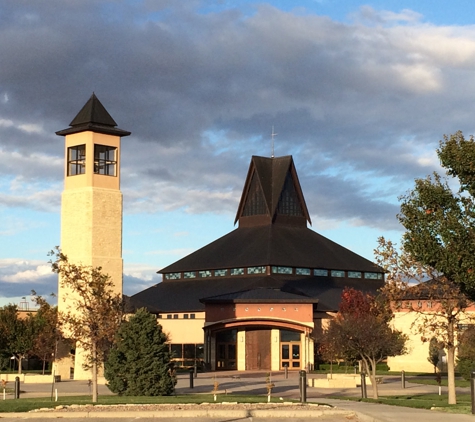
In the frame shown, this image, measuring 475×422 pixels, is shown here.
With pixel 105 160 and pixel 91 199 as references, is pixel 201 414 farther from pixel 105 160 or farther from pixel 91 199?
pixel 105 160

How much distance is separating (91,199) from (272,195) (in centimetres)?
4248

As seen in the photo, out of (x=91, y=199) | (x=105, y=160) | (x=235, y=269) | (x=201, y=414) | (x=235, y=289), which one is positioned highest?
(x=105, y=160)

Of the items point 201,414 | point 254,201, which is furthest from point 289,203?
point 201,414

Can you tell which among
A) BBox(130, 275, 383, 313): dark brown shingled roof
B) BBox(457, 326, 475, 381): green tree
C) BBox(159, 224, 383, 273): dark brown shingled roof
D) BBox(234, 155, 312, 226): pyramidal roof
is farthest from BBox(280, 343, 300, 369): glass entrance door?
BBox(234, 155, 312, 226): pyramidal roof

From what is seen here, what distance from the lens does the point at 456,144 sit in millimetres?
24266

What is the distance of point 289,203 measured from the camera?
93750mm

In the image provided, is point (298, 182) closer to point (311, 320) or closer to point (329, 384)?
point (311, 320)

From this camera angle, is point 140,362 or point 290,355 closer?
point 140,362

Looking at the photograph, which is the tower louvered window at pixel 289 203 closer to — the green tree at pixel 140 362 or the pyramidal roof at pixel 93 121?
the pyramidal roof at pixel 93 121

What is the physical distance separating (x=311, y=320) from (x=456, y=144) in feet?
140

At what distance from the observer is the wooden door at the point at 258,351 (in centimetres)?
6456

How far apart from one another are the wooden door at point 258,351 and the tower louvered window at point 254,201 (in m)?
28.8

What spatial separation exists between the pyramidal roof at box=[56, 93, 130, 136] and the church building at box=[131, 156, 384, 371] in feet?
55.4

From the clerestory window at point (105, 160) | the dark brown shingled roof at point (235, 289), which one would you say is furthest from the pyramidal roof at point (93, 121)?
the dark brown shingled roof at point (235, 289)
